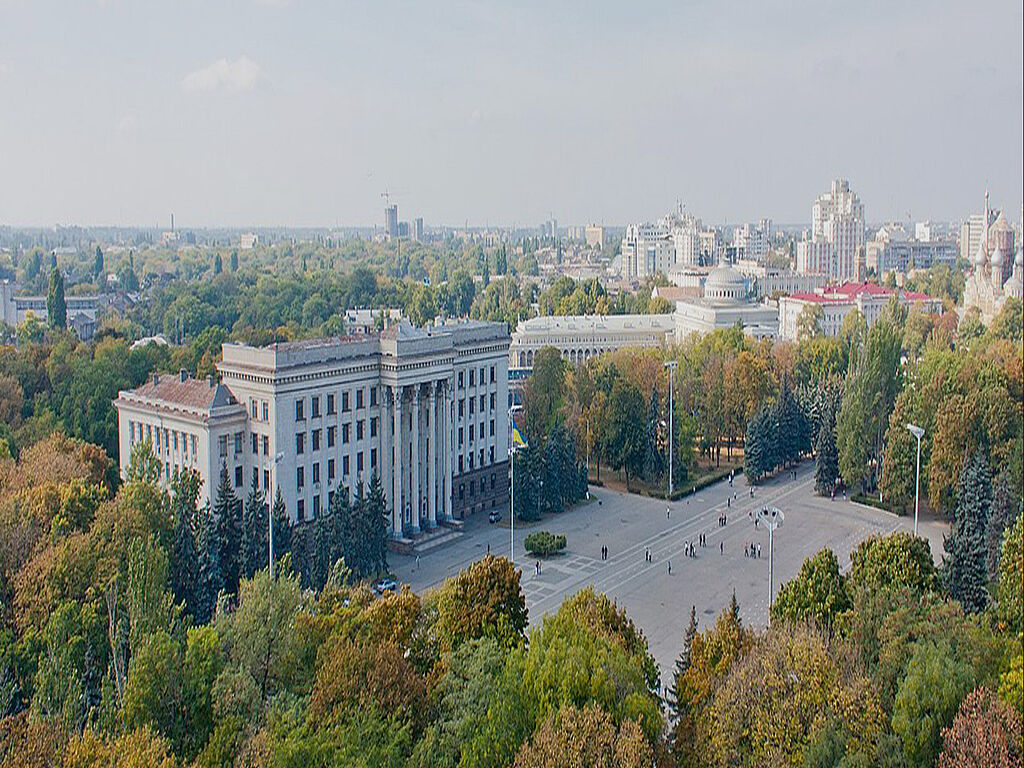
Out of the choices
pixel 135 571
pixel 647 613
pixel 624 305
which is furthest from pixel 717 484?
pixel 624 305

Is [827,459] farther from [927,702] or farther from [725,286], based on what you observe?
[725,286]

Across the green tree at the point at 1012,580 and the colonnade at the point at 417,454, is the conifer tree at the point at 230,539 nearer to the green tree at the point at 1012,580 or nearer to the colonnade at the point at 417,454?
the colonnade at the point at 417,454

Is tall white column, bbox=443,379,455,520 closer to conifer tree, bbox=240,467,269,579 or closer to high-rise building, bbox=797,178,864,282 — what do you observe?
conifer tree, bbox=240,467,269,579

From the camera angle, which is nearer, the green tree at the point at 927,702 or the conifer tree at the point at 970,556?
the green tree at the point at 927,702

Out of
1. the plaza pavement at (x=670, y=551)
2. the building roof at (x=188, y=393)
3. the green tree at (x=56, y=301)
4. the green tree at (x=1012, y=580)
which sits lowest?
the plaza pavement at (x=670, y=551)

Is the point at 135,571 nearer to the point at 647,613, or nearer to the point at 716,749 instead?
the point at 716,749

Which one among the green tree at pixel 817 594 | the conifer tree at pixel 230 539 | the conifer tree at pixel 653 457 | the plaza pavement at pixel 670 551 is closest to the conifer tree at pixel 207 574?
the conifer tree at pixel 230 539

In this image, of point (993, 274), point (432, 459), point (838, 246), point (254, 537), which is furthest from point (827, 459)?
point (838, 246)
